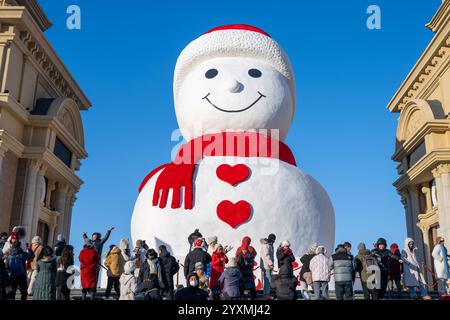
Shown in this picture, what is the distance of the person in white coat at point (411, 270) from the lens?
11.6 meters

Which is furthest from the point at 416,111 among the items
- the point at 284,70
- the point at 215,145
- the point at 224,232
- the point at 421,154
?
the point at 224,232

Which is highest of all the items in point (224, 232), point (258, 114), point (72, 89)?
point (72, 89)

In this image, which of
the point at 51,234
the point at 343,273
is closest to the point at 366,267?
the point at 343,273

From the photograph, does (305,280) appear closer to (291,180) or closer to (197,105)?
(291,180)

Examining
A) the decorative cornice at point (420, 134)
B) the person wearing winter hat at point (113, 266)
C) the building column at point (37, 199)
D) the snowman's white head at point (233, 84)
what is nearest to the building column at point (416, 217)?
the decorative cornice at point (420, 134)

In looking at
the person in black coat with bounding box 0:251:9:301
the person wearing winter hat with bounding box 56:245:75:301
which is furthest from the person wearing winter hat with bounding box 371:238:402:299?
the person in black coat with bounding box 0:251:9:301

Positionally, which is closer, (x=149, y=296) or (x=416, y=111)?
(x=149, y=296)

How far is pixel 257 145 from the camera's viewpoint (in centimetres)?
1507

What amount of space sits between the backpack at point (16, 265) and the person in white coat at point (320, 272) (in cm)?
528

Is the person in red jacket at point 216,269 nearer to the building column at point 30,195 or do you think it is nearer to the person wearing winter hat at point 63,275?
the person wearing winter hat at point 63,275

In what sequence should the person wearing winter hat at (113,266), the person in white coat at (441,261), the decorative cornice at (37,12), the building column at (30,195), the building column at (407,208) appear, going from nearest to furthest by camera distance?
the person wearing winter hat at (113,266), the person in white coat at (441,261), the building column at (30,195), the decorative cornice at (37,12), the building column at (407,208)

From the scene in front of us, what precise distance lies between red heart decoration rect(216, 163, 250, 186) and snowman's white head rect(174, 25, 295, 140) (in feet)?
5.45

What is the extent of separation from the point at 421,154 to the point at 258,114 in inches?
343

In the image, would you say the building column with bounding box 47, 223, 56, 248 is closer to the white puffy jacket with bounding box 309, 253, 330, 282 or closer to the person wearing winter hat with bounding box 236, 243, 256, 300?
the person wearing winter hat with bounding box 236, 243, 256, 300
